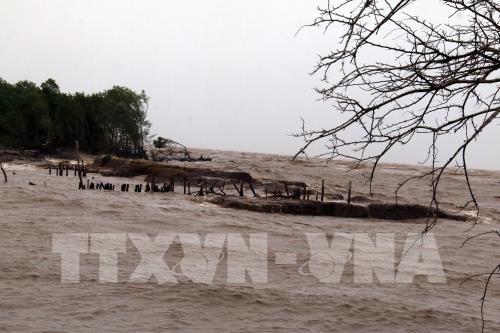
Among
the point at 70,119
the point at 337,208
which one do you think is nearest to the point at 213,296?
the point at 337,208

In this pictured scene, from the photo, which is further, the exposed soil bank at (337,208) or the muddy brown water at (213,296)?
the exposed soil bank at (337,208)

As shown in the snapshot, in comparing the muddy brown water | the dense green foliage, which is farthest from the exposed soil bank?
the dense green foliage

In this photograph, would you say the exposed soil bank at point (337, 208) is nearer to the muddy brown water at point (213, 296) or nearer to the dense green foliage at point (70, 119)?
the muddy brown water at point (213, 296)

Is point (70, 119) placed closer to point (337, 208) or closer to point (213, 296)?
point (337, 208)

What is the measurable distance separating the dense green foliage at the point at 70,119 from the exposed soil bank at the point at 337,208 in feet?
97.6

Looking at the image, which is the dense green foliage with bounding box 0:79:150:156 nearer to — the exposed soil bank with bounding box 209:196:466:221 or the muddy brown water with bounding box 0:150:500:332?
the exposed soil bank with bounding box 209:196:466:221

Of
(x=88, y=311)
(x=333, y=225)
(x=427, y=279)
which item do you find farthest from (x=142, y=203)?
(x=88, y=311)

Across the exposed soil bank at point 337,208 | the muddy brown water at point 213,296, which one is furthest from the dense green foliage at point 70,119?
the muddy brown water at point 213,296

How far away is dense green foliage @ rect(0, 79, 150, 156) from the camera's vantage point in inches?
1773

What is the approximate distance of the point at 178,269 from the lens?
880 cm

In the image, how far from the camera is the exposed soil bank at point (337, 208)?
18.1 metres

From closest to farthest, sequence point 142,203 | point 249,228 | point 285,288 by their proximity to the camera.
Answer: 1. point 285,288
2. point 249,228
3. point 142,203

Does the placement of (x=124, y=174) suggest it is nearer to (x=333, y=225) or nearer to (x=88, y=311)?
(x=333, y=225)

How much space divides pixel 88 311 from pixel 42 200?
10558mm
